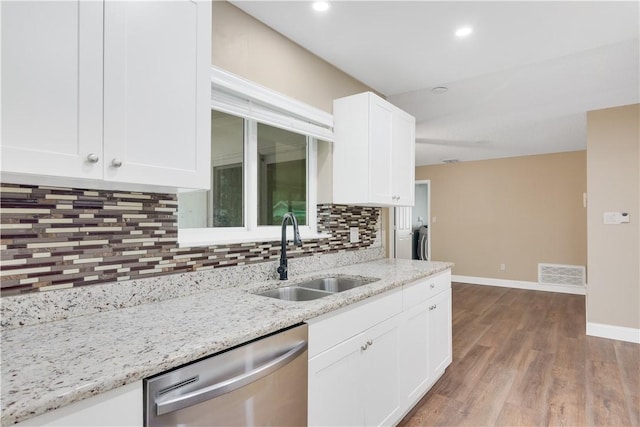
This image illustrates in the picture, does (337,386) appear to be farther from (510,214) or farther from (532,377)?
(510,214)

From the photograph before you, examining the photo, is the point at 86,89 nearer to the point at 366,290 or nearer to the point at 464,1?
the point at 366,290

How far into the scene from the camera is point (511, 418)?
2191mm

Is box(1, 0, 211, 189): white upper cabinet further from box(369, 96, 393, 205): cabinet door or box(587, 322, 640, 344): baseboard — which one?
box(587, 322, 640, 344): baseboard

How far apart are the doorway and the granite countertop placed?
5.66 metres

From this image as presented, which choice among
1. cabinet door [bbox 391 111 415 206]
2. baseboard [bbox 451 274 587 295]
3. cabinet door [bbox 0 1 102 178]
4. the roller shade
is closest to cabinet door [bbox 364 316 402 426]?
cabinet door [bbox 391 111 415 206]

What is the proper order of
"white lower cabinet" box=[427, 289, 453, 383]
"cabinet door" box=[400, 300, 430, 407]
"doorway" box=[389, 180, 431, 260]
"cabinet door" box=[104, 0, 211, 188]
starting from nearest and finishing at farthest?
"cabinet door" box=[104, 0, 211, 188] < "cabinet door" box=[400, 300, 430, 407] < "white lower cabinet" box=[427, 289, 453, 383] < "doorway" box=[389, 180, 431, 260]

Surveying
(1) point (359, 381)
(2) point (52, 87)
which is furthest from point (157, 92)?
(1) point (359, 381)

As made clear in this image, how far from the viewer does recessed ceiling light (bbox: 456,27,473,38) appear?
2.14m

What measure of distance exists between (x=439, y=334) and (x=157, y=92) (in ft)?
7.74

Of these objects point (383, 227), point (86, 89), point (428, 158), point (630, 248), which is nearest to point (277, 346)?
point (86, 89)

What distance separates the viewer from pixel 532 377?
2746 millimetres

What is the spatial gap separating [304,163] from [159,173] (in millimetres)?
1485

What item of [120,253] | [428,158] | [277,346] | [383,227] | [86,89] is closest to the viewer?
[86,89]

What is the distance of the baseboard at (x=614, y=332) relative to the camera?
138 inches
